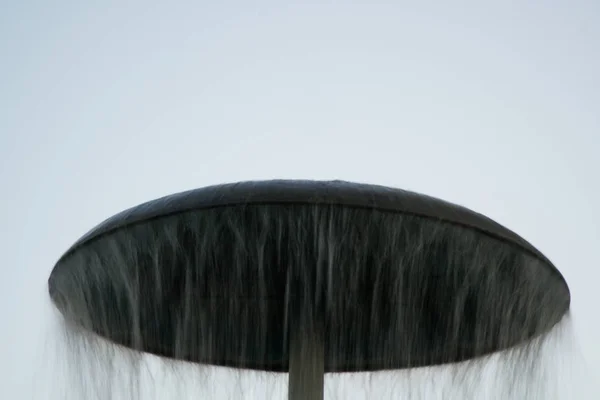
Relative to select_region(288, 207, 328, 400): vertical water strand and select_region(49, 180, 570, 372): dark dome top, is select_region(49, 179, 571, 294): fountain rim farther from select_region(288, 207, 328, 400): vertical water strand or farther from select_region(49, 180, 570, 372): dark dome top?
select_region(288, 207, 328, 400): vertical water strand

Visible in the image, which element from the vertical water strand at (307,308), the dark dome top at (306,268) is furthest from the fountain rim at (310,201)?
the vertical water strand at (307,308)

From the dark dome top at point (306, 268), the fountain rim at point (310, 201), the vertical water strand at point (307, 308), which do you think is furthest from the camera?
the vertical water strand at point (307, 308)

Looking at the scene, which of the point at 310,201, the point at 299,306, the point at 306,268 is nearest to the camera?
the point at 310,201

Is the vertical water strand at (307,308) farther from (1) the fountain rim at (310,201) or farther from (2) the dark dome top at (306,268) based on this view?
(1) the fountain rim at (310,201)

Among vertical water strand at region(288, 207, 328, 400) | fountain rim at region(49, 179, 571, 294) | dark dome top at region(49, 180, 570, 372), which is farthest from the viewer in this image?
vertical water strand at region(288, 207, 328, 400)

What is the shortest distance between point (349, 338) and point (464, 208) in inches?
111

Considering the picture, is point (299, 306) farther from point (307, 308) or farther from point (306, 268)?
point (306, 268)

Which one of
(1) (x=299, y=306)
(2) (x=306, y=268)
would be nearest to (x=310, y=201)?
(2) (x=306, y=268)

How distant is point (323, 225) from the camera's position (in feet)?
25.4

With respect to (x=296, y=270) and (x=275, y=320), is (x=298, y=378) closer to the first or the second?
(x=275, y=320)

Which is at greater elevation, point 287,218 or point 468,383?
point 287,218

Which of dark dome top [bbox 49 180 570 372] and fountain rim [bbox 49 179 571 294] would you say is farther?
dark dome top [bbox 49 180 570 372]

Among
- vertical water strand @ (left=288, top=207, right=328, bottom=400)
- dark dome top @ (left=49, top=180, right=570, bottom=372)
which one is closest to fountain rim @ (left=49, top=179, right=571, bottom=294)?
dark dome top @ (left=49, top=180, right=570, bottom=372)

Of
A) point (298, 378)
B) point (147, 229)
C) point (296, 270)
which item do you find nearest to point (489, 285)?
point (296, 270)
